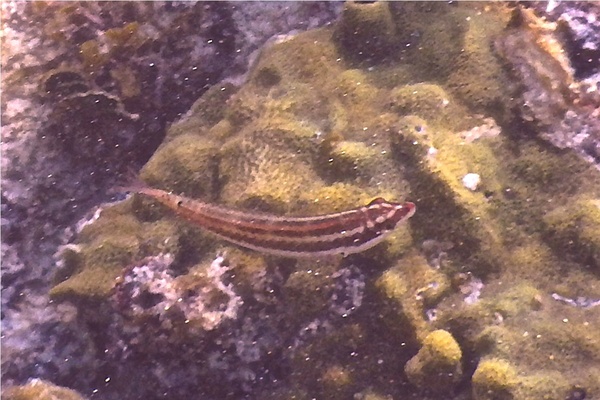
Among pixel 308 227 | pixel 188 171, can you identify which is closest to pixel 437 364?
pixel 308 227

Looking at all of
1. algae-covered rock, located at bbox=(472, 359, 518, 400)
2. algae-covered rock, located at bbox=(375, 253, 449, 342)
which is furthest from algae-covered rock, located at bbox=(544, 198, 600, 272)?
algae-covered rock, located at bbox=(472, 359, 518, 400)

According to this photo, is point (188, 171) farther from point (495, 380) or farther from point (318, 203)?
point (495, 380)

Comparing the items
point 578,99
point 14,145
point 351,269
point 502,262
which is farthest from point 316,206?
point 14,145

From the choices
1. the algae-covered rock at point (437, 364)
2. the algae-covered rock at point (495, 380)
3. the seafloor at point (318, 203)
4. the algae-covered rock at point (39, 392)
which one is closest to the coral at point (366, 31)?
the seafloor at point (318, 203)

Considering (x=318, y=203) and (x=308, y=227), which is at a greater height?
(x=308, y=227)

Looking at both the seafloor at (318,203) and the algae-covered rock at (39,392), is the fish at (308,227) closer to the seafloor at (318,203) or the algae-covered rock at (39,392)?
the seafloor at (318,203)
